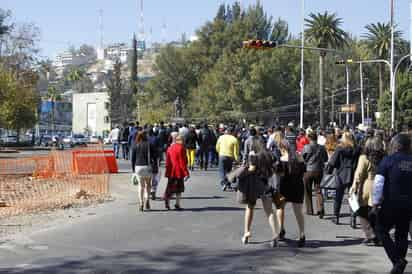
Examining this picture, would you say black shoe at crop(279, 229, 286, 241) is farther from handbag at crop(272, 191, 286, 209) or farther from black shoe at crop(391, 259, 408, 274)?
black shoe at crop(391, 259, 408, 274)

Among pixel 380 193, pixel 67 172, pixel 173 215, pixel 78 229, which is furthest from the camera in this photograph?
pixel 67 172

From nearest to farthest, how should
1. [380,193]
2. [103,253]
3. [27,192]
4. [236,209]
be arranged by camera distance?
[380,193] < [103,253] < [236,209] < [27,192]

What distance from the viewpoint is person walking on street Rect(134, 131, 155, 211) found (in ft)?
48.8

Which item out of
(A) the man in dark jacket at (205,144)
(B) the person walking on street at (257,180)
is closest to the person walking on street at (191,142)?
(A) the man in dark jacket at (205,144)

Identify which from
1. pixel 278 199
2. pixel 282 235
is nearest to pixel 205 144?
pixel 282 235

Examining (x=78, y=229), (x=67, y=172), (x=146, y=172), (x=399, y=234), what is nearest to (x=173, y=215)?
(x=146, y=172)

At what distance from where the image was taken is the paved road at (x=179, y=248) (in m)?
9.25

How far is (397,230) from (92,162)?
700 inches

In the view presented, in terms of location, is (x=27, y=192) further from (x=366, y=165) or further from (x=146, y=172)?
(x=366, y=165)

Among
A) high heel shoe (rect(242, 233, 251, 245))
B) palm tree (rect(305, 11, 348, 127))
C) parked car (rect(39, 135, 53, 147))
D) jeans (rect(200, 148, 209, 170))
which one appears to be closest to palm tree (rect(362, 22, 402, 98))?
palm tree (rect(305, 11, 348, 127))

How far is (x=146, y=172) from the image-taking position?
14.9m

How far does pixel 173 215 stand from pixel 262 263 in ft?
16.2

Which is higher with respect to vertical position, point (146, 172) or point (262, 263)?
point (146, 172)

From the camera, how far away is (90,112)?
474ft
